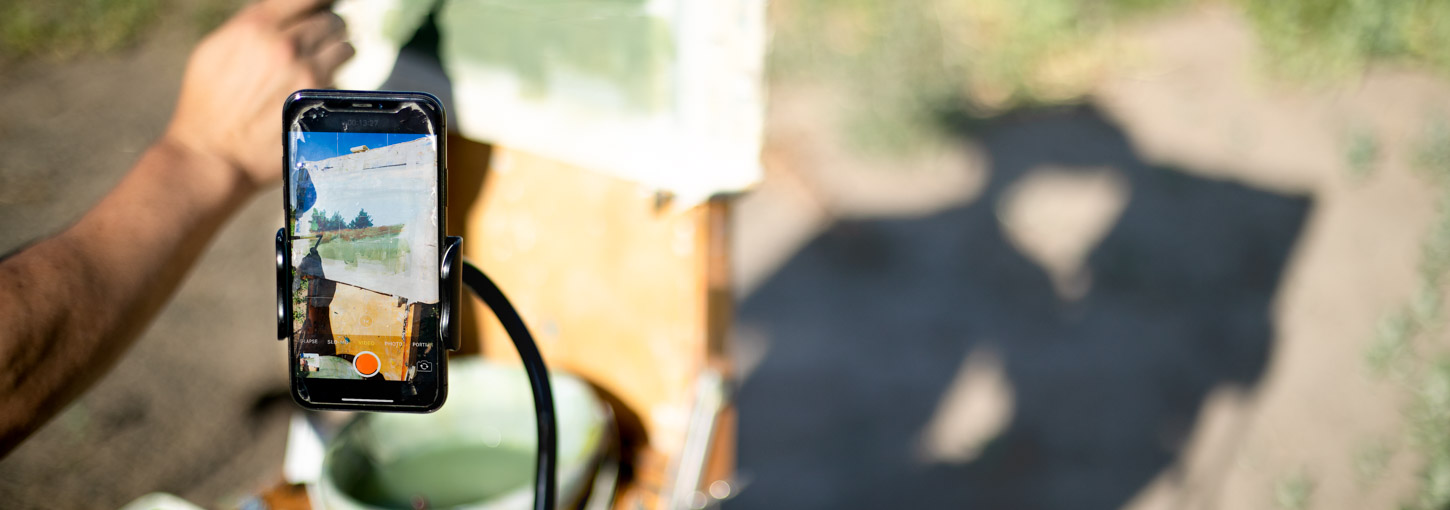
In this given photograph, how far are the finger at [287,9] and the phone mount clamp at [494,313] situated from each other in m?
0.27

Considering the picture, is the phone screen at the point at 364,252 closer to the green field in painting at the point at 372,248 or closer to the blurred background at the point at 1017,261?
the green field in painting at the point at 372,248

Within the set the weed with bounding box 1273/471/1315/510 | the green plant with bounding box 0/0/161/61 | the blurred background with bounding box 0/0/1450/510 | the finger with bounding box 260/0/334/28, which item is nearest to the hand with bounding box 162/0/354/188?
the finger with bounding box 260/0/334/28

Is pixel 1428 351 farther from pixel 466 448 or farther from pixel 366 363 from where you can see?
pixel 366 363

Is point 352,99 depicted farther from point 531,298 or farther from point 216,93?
point 531,298

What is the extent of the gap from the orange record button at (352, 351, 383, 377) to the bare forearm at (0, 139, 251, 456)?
0.21 m

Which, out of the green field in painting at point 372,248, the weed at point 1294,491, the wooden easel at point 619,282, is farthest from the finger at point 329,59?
the weed at point 1294,491

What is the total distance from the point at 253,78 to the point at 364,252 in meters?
0.27

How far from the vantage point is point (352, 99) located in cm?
45

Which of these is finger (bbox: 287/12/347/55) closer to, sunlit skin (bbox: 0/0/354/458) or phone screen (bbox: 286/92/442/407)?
sunlit skin (bbox: 0/0/354/458)

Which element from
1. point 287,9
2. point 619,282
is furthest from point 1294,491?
point 287,9

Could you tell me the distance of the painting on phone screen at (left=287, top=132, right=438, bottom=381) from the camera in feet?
1.51

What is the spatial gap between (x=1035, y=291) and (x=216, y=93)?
5.90ft

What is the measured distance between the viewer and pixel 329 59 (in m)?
0.68

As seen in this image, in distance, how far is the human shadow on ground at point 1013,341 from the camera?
1646mm
